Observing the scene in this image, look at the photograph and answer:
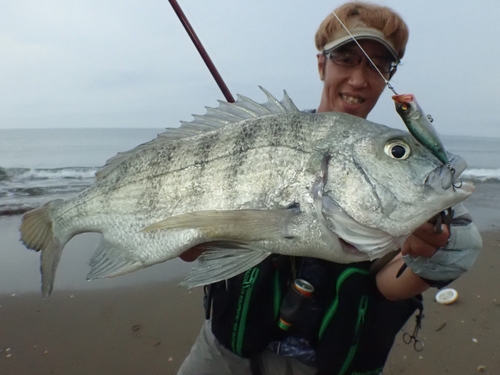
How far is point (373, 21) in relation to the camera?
2.12m

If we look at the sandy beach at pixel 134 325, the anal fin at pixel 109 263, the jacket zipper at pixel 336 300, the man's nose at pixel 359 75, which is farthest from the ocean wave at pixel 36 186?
the jacket zipper at pixel 336 300

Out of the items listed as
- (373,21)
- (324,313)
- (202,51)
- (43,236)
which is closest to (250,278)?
(324,313)

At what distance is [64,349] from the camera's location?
3279 mm

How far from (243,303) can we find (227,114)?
996 millimetres

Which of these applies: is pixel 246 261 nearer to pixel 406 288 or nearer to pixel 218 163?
pixel 218 163

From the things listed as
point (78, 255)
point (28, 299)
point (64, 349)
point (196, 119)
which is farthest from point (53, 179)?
point (196, 119)

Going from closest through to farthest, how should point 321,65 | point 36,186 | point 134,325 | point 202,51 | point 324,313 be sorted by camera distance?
1. point 324,313
2. point 321,65
3. point 202,51
4. point 134,325
5. point 36,186

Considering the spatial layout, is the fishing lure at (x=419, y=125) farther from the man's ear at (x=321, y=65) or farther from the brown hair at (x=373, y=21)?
the man's ear at (x=321, y=65)

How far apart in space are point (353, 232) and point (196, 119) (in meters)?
0.98

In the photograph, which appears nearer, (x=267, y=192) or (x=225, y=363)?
(x=267, y=192)

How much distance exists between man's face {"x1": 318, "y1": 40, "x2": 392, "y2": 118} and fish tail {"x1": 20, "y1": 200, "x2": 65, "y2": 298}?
5.79 ft

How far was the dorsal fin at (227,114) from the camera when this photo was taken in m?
1.76

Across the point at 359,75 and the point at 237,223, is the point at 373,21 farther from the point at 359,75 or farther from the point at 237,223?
the point at 237,223

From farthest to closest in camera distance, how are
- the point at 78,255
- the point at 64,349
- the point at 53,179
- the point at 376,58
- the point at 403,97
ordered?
the point at 53,179, the point at 78,255, the point at 64,349, the point at 376,58, the point at 403,97
